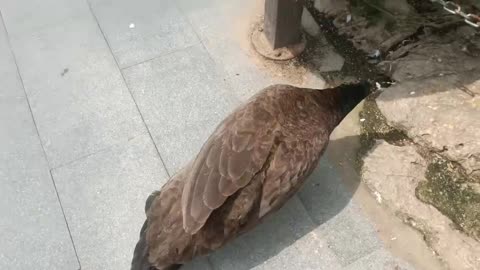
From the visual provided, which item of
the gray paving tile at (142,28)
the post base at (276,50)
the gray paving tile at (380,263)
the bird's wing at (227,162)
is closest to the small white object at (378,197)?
the gray paving tile at (380,263)

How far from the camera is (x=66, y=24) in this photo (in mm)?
3203

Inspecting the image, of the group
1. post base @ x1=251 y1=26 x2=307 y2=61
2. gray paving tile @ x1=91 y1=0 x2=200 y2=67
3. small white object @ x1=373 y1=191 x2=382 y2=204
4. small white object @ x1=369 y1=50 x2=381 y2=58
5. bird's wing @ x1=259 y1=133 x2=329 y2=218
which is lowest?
small white object @ x1=373 y1=191 x2=382 y2=204

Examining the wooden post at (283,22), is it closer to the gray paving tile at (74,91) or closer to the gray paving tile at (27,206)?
the gray paving tile at (74,91)

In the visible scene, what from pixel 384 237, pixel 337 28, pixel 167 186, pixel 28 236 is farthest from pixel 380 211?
pixel 28 236

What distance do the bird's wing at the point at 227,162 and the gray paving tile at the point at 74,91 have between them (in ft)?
2.25

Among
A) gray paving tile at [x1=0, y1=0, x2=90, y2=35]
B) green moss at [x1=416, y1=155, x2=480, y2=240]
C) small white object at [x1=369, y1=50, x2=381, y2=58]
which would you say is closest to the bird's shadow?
green moss at [x1=416, y1=155, x2=480, y2=240]

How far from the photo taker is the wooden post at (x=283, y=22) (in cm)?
282

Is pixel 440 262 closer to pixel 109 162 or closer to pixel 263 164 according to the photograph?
pixel 263 164

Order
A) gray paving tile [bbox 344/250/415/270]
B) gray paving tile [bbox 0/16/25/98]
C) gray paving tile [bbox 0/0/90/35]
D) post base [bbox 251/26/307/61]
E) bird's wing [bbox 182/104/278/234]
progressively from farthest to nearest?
1. gray paving tile [bbox 0/0/90/35]
2. post base [bbox 251/26/307/61]
3. gray paving tile [bbox 0/16/25/98]
4. gray paving tile [bbox 344/250/415/270]
5. bird's wing [bbox 182/104/278/234]

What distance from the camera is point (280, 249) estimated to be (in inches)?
94.1

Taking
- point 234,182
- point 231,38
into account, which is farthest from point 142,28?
point 234,182

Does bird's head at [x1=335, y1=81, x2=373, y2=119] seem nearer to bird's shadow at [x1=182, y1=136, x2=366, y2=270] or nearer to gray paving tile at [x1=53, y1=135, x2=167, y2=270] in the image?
bird's shadow at [x1=182, y1=136, x2=366, y2=270]

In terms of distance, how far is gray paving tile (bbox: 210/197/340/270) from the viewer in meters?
2.35

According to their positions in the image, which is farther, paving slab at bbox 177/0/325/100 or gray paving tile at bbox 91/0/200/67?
gray paving tile at bbox 91/0/200/67
